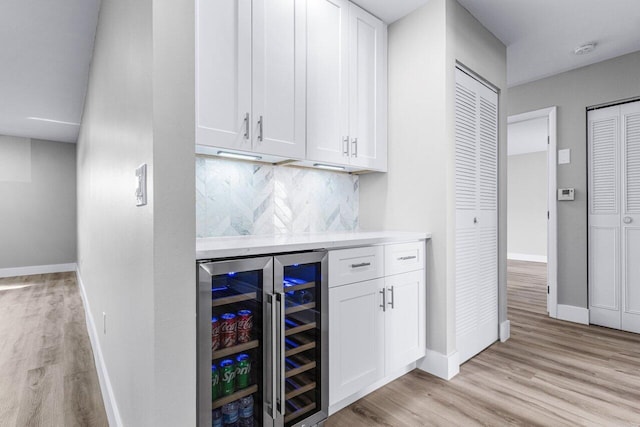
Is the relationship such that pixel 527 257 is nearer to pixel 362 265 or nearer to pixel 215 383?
pixel 362 265

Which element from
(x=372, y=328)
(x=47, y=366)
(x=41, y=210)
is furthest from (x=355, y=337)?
(x=41, y=210)

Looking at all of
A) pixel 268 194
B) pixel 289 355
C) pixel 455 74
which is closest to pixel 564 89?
pixel 455 74

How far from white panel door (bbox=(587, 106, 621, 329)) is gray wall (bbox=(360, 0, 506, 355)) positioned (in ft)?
5.17

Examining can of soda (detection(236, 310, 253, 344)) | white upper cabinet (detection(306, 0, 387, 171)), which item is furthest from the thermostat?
can of soda (detection(236, 310, 253, 344))

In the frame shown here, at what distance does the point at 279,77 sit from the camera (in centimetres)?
187

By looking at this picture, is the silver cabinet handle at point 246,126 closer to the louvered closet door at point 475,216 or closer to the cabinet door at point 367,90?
the cabinet door at point 367,90

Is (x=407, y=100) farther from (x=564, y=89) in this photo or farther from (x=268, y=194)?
(x=564, y=89)

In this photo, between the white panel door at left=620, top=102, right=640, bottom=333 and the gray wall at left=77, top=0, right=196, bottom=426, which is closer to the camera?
the gray wall at left=77, top=0, right=196, bottom=426

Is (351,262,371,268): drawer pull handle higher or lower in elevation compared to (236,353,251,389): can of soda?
higher

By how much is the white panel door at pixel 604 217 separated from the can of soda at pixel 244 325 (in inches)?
138

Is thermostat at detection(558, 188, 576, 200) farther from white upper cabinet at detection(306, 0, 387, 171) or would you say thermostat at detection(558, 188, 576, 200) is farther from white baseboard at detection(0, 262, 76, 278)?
white baseboard at detection(0, 262, 76, 278)

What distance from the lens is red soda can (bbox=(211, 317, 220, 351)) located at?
4.25 ft

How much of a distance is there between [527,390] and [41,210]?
759cm

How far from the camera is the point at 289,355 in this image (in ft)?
4.99
